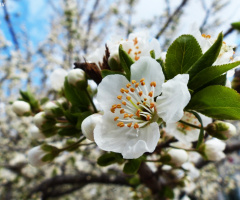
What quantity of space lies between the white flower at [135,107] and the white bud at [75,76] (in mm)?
A: 185

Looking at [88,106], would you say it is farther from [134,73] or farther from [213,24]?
[213,24]

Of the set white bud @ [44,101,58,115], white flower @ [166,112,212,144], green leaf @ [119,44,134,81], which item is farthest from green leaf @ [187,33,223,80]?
white bud @ [44,101,58,115]

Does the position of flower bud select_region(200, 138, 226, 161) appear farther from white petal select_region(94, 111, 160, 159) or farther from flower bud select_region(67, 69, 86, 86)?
flower bud select_region(67, 69, 86, 86)

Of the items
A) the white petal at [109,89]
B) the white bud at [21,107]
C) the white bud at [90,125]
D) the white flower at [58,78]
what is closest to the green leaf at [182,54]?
the white petal at [109,89]

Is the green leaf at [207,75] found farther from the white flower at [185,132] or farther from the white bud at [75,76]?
the white bud at [75,76]

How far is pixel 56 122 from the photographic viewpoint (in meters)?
0.84

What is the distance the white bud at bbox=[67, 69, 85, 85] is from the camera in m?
0.76

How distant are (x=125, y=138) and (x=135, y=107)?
0.11 metres

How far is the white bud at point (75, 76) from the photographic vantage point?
76 cm

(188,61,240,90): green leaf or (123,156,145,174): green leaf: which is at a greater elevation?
(188,61,240,90): green leaf

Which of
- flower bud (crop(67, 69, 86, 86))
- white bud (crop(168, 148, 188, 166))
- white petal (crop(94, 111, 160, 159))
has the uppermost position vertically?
flower bud (crop(67, 69, 86, 86))

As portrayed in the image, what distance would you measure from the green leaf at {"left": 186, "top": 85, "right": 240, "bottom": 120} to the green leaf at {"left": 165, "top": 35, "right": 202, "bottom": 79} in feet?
0.29

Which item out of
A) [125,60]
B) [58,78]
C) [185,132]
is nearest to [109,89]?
[125,60]

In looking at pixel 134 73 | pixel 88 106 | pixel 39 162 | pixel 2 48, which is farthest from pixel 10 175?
pixel 134 73
